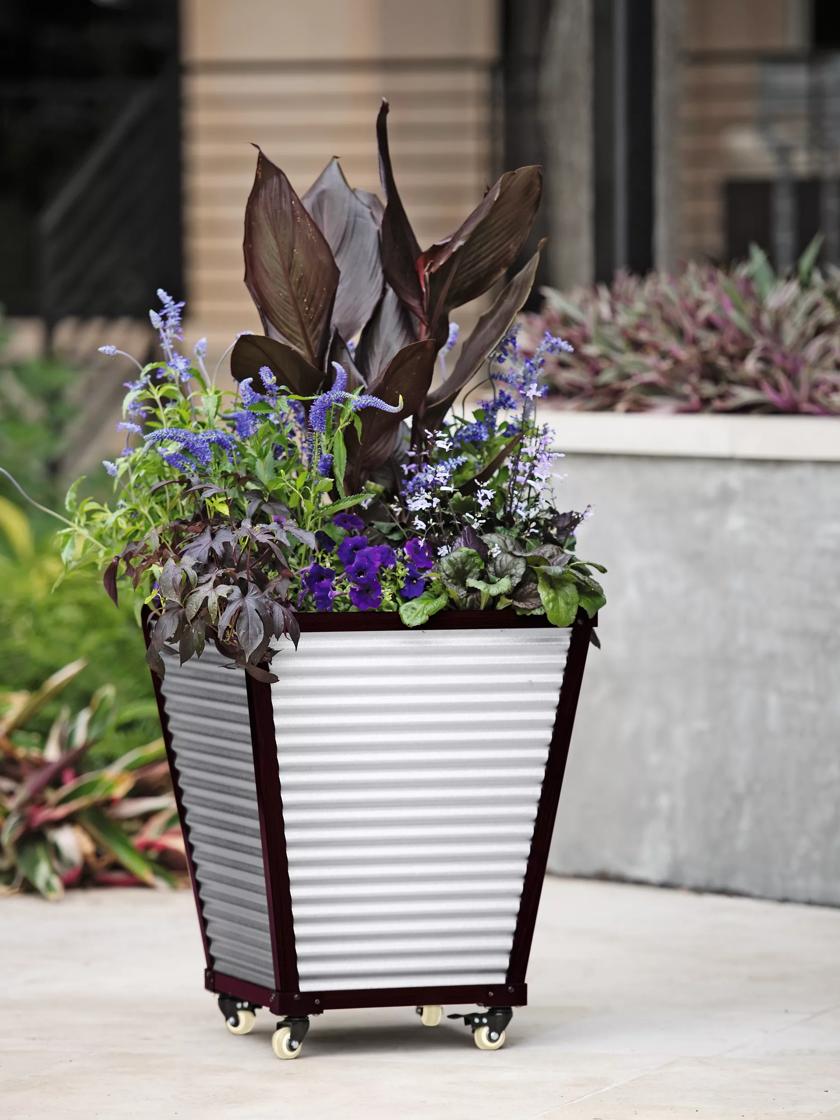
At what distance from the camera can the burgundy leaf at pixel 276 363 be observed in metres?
3.13

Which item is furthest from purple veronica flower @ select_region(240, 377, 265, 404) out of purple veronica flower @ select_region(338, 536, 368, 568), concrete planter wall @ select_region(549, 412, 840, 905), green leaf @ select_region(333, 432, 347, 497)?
concrete planter wall @ select_region(549, 412, 840, 905)

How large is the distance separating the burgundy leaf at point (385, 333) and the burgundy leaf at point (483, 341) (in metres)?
0.10

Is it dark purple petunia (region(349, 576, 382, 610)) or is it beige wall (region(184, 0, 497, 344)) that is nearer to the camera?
dark purple petunia (region(349, 576, 382, 610))

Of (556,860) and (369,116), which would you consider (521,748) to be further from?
(369,116)

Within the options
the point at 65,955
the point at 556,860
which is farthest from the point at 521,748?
the point at 556,860

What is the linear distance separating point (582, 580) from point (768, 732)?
158 cm

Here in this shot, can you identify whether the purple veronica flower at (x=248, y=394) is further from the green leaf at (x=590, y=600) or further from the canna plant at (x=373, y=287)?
the green leaf at (x=590, y=600)

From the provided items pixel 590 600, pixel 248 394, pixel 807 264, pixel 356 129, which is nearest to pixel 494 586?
pixel 590 600

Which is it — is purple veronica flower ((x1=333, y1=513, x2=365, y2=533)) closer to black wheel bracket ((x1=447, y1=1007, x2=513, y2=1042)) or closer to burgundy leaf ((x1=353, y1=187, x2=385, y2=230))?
burgundy leaf ((x1=353, y1=187, x2=385, y2=230))

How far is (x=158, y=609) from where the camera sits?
3143 millimetres

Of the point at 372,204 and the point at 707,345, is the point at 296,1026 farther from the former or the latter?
the point at 707,345

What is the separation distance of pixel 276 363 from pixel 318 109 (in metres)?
8.58

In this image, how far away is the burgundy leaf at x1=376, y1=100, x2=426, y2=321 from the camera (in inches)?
124

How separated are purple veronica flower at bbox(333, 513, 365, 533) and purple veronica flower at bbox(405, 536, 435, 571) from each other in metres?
0.09
